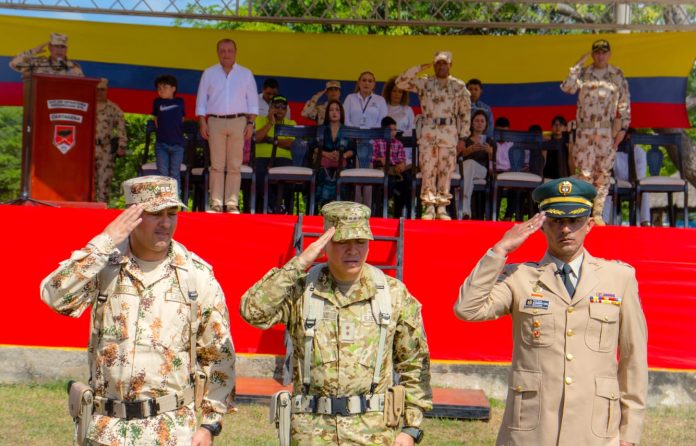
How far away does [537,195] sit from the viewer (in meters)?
4.99

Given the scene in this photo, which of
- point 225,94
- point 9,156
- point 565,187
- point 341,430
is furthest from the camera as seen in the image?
point 9,156

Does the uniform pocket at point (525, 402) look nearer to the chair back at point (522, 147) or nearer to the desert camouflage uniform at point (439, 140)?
the desert camouflage uniform at point (439, 140)

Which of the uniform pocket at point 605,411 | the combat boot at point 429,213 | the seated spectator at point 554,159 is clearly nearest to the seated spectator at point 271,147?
the combat boot at point 429,213

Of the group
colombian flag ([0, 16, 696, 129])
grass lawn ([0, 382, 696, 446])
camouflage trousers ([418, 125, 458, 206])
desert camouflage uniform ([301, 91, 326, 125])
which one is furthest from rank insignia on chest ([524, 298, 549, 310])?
colombian flag ([0, 16, 696, 129])

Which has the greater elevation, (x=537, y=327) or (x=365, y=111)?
(x=365, y=111)

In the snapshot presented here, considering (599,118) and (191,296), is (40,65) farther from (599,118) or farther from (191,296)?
(191,296)

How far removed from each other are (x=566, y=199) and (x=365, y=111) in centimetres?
756

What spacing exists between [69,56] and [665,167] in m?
24.1

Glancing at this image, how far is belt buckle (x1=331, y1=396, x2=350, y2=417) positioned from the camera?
464cm

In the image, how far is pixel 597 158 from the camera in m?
11.1

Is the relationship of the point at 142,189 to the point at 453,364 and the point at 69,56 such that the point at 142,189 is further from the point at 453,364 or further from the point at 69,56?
the point at 69,56

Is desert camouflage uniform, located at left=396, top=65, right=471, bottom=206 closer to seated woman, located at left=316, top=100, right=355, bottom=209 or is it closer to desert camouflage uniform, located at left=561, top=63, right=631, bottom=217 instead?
seated woman, located at left=316, top=100, right=355, bottom=209

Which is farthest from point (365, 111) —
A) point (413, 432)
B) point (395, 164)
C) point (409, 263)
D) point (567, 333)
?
point (413, 432)

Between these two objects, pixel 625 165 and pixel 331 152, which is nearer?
pixel 331 152
